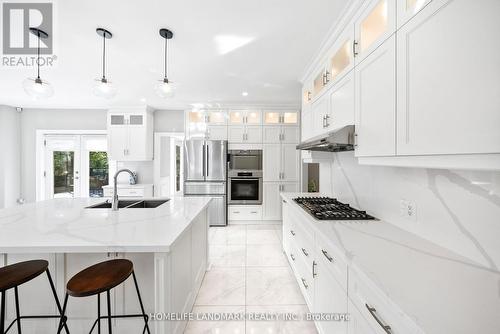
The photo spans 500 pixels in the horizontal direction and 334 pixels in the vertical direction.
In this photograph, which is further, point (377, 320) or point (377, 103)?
point (377, 103)

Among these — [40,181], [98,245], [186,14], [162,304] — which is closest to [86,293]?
[98,245]

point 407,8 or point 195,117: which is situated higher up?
point 195,117

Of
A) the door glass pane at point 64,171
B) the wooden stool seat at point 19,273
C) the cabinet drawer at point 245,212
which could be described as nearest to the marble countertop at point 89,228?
the wooden stool seat at point 19,273

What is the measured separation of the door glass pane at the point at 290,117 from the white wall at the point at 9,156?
240 inches

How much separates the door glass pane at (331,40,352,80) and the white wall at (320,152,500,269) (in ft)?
3.09

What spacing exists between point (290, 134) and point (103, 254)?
3.85m

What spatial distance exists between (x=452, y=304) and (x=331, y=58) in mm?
2116

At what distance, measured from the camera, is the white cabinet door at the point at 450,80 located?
73 centimetres

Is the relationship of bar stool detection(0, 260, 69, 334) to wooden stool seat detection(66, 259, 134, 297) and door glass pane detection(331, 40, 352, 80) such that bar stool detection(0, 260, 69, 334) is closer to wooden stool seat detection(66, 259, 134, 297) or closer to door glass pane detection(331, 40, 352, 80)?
wooden stool seat detection(66, 259, 134, 297)

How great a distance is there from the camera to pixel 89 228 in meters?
1.47

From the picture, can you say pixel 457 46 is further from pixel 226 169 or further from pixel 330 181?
pixel 226 169

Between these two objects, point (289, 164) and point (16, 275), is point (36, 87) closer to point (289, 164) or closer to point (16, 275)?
point (16, 275)

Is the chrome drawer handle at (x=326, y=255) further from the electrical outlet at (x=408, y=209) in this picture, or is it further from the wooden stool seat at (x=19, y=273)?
the wooden stool seat at (x=19, y=273)

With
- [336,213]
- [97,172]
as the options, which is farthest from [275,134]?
[97,172]
